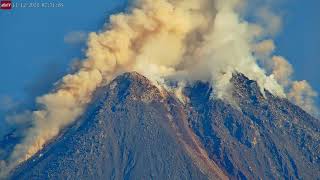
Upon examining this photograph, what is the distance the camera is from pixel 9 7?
18300 cm
